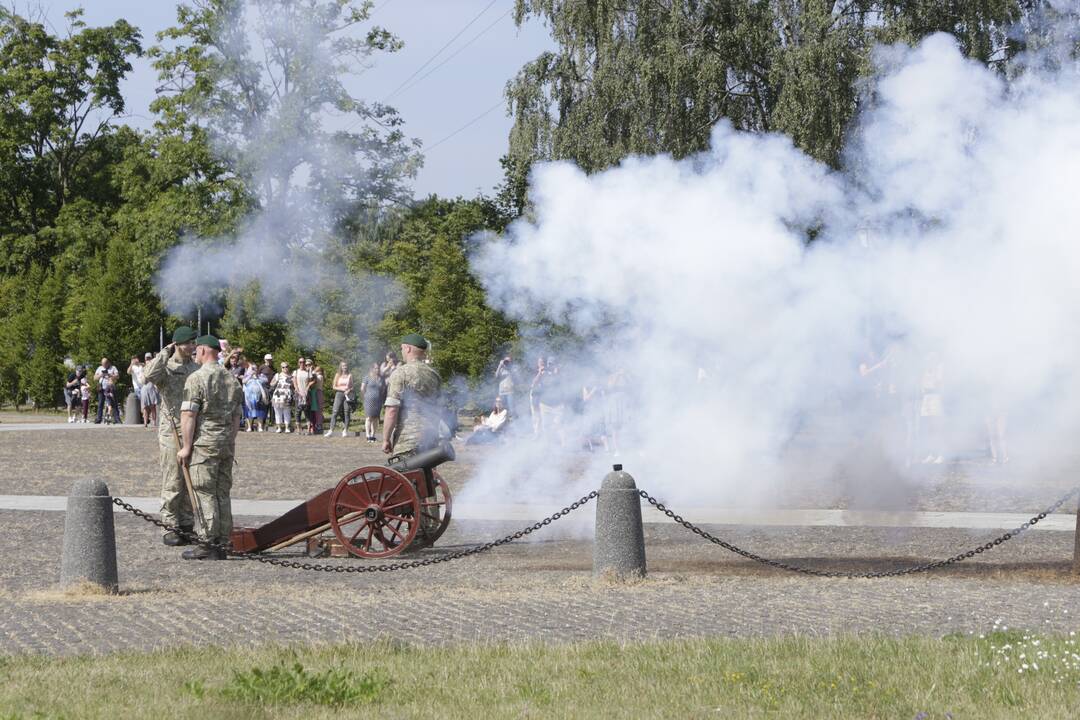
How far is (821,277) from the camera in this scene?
12156mm

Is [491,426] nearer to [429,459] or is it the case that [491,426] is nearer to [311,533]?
[429,459]

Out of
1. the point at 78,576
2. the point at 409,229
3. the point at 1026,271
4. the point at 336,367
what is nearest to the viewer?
the point at 78,576

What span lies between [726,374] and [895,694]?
22.6 feet

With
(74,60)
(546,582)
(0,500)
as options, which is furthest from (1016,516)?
(74,60)

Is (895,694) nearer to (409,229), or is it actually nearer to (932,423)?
(932,423)

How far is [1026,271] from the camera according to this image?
36.1 feet

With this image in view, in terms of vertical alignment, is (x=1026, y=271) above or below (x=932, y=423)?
above

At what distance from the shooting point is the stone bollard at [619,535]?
9648 millimetres

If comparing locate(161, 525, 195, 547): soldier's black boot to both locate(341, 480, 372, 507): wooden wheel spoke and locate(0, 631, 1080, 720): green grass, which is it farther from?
locate(0, 631, 1080, 720): green grass

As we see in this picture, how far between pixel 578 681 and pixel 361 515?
550 cm

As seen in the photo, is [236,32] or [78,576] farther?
[236,32]

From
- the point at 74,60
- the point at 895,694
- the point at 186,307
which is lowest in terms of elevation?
the point at 895,694

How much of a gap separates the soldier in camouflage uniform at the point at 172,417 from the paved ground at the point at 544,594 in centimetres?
33

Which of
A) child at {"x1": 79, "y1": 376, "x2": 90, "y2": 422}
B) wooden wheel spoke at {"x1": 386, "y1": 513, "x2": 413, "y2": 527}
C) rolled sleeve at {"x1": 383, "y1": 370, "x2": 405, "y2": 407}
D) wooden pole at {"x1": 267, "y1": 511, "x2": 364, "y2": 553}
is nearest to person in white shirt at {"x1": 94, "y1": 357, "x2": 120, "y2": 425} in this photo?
child at {"x1": 79, "y1": 376, "x2": 90, "y2": 422}
